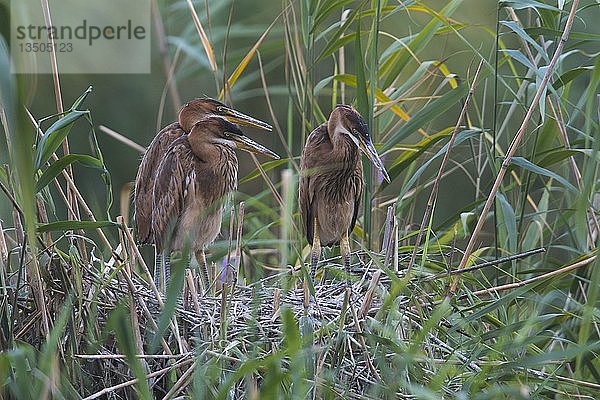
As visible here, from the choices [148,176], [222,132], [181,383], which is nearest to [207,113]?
[222,132]

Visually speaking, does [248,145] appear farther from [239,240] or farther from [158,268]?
[158,268]

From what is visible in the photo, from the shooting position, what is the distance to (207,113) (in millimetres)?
1745

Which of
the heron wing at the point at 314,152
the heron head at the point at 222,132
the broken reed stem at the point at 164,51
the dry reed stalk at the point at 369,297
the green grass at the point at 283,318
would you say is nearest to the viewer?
the green grass at the point at 283,318

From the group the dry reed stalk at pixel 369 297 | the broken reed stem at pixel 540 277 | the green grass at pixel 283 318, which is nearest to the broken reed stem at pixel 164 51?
the green grass at pixel 283 318

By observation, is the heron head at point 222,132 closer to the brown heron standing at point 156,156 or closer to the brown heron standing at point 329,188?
the brown heron standing at point 156,156

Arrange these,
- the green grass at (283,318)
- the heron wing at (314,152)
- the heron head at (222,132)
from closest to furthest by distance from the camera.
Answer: the green grass at (283,318) < the heron head at (222,132) < the heron wing at (314,152)

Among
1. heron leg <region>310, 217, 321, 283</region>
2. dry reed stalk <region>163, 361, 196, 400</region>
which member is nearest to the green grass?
dry reed stalk <region>163, 361, 196, 400</region>

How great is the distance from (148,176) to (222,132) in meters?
0.23

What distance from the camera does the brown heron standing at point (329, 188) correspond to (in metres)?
1.75

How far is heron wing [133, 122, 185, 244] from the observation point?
1823 millimetres

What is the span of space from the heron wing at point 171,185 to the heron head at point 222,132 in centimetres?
6

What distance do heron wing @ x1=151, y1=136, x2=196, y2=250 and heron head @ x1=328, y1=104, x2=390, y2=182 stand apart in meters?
0.28

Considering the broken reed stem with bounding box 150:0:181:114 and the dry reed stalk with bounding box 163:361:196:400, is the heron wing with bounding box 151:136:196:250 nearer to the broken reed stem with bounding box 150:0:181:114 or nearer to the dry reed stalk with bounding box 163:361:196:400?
the broken reed stem with bounding box 150:0:181:114

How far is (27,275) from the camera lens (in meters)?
1.40
